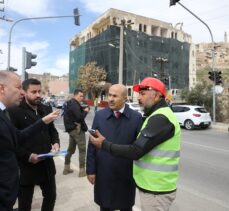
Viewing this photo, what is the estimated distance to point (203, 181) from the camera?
777cm

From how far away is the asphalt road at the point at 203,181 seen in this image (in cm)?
604

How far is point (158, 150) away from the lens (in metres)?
3.07

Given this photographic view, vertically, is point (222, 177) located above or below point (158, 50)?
below

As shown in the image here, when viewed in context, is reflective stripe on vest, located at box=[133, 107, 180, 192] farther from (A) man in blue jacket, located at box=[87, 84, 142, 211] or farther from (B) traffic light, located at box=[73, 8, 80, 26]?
(B) traffic light, located at box=[73, 8, 80, 26]

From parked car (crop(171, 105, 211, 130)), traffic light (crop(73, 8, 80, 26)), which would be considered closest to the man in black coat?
traffic light (crop(73, 8, 80, 26))

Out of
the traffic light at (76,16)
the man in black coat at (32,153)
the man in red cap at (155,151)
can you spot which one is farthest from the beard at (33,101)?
the traffic light at (76,16)

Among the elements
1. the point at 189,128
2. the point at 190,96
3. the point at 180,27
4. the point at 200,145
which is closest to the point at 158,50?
the point at 180,27

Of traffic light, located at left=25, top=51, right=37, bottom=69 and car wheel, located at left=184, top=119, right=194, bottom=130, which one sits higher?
traffic light, located at left=25, top=51, right=37, bottom=69

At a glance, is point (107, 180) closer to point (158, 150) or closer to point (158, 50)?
point (158, 150)

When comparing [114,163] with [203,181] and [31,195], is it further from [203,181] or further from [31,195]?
[203,181]

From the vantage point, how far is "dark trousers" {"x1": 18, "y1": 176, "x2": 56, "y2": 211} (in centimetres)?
421

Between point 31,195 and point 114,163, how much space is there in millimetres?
1223

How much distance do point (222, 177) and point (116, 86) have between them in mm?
5257

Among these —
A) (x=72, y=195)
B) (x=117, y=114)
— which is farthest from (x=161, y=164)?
(x=72, y=195)
